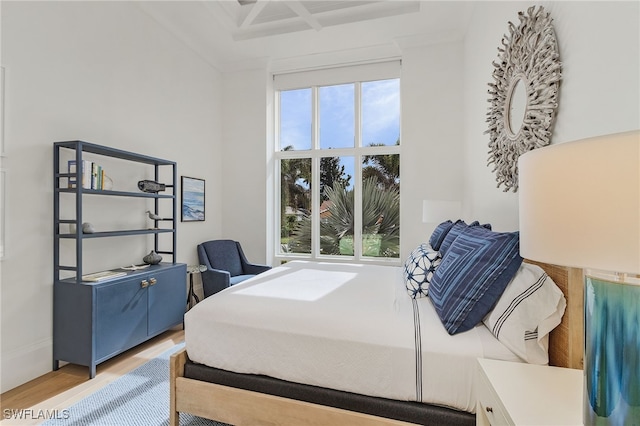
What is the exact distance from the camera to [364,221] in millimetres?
4383

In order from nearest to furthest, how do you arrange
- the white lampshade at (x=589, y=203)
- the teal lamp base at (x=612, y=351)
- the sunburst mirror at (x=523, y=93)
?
the white lampshade at (x=589, y=203), the teal lamp base at (x=612, y=351), the sunburst mirror at (x=523, y=93)

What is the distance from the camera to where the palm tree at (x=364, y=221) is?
14.0ft

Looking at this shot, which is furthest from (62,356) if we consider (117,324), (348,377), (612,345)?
(612,345)

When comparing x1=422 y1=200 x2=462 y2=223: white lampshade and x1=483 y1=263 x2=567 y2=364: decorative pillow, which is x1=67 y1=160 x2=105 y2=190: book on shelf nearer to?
x1=483 y1=263 x2=567 y2=364: decorative pillow

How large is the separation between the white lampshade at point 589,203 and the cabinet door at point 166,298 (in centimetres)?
291

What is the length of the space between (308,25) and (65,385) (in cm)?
397

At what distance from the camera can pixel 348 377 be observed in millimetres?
1452

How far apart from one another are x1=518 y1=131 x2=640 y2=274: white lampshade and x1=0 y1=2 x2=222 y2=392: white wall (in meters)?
2.93

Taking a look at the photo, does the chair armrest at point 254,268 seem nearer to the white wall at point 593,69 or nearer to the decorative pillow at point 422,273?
the decorative pillow at point 422,273

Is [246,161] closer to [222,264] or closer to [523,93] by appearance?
[222,264]

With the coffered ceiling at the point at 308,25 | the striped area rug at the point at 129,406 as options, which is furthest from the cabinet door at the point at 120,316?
the coffered ceiling at the point at 308,25

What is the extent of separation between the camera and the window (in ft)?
14.1

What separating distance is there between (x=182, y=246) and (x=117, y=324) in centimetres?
143

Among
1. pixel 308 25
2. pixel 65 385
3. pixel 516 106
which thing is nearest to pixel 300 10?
pixel 308 25
